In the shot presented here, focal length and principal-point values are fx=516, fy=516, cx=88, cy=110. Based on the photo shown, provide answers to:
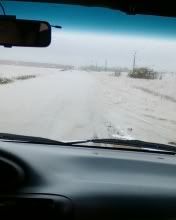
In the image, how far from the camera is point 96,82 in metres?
5.83

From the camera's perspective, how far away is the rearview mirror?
3953 mm

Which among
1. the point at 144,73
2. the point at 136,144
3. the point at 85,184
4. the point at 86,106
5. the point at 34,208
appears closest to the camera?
the point at 34,208

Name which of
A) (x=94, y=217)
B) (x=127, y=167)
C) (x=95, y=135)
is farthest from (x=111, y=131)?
(x=94, y=217)

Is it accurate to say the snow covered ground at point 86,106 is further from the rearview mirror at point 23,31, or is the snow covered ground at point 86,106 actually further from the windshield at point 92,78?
the rearview mirror at point 23,31

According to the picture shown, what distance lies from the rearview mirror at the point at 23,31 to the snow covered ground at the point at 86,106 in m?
1.29

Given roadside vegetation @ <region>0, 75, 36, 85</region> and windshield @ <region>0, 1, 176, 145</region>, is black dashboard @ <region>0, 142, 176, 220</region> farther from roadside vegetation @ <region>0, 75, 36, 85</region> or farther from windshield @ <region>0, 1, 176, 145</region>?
roadside vegetation @ <region>0, 75, 36, 85</region>

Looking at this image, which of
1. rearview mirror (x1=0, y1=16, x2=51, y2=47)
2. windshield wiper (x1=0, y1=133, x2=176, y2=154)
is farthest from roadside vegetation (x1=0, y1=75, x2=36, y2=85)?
rearview mirror (x1=0, y1=16, x2=51, y2=47)

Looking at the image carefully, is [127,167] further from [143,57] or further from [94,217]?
[143,57]

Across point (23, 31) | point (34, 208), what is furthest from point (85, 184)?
point (23, 31)

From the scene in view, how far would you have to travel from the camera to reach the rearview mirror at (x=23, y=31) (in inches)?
156

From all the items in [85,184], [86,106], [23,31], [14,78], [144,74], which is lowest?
[85,184]

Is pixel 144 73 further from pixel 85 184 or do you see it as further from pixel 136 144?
pixel 85 184

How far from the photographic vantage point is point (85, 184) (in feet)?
13.7

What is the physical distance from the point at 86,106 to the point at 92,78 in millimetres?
490
